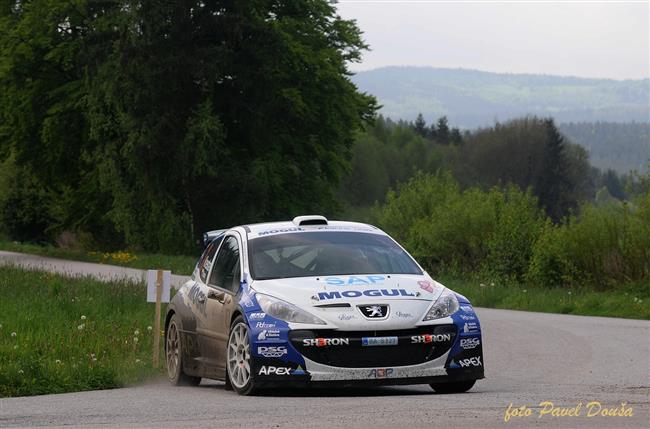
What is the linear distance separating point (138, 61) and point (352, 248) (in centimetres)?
3879

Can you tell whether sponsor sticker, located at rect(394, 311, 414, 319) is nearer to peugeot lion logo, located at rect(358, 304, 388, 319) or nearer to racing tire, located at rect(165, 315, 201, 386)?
peugeot lion logo, located at rect(358, 304, 388, 319)

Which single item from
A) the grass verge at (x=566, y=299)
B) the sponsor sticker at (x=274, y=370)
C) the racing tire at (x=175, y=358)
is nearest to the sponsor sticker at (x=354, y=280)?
the sponsor sticker at (x=274, y=370)

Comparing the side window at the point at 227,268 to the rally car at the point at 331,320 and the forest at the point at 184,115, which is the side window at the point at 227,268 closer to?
the rally car at the point at 331,320

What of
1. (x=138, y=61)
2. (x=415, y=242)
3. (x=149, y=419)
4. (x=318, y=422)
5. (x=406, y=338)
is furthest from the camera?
(x=138, y=61)

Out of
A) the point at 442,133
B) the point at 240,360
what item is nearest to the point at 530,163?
the point at 442,133

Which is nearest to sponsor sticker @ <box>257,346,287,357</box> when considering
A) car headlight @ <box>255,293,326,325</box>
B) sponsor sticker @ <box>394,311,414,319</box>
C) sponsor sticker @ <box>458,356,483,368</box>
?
car headlight @ <box>255,293,326,325</box>

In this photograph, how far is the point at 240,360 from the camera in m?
12.1

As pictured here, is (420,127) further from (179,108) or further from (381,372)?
(381,372)

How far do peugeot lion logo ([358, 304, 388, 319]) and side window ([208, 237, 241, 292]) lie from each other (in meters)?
1.47

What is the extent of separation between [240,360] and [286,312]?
0.65m

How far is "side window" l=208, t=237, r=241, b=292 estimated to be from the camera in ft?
42.4

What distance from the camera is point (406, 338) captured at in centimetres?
1166

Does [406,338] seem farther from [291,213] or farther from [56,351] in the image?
[291,213]

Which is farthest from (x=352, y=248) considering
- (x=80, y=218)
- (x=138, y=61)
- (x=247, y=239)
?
(x=80, y=218)
